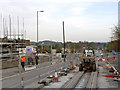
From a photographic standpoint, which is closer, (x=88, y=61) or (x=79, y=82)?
(x=79, y=82)

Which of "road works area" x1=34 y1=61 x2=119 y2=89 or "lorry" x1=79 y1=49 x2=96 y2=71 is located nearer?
"road works area" x1=34 y1=61 x2=119 y2=89

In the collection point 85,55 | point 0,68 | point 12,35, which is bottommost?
point 0,68

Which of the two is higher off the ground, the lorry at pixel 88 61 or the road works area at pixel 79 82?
the lorry at pixel 88 61

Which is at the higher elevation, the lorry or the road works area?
the lorry

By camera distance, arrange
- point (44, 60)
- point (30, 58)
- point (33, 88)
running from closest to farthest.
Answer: point (33, 88) < point (30, 58) < point (44, 60)

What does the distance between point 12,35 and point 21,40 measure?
410 centimetres

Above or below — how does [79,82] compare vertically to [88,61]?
below

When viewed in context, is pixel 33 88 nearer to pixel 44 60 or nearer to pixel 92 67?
pixel 92 67

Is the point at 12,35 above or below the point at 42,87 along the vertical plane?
above

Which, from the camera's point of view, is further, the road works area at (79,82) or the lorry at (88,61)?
the lorry at (88,61)

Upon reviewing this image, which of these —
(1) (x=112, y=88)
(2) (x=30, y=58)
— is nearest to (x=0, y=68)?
(2) (x=30, y=58)

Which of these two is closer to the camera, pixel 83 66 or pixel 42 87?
pixel 42 87

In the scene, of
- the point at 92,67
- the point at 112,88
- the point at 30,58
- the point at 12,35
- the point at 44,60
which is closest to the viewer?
the point at 112,88

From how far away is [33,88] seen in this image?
11.6m
